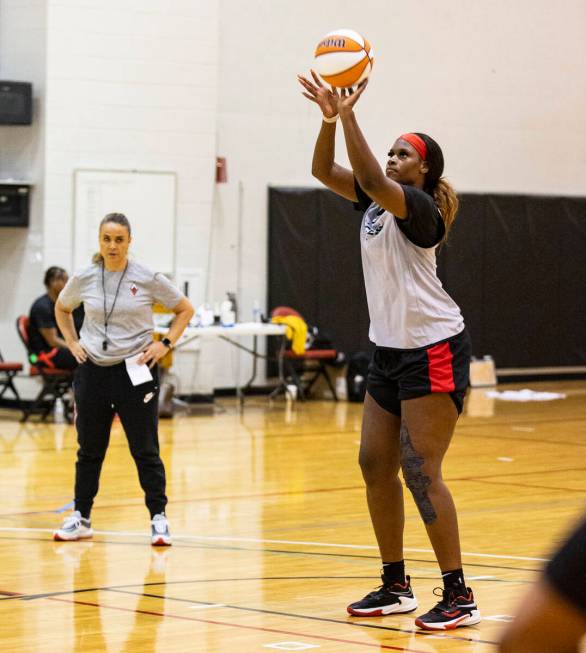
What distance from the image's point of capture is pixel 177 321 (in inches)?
271

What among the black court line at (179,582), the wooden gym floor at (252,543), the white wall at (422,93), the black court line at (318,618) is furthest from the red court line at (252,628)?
the white wall at (422,93)

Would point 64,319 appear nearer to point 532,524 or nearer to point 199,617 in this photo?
point 199,617

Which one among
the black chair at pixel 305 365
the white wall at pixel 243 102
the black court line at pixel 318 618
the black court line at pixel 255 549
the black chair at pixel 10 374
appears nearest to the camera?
the black court line at pixel 318 618

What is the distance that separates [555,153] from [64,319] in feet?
43.9

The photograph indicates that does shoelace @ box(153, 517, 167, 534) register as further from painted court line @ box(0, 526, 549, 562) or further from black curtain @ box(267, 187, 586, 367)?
black curtain @ box(267, 187, 586, 367)

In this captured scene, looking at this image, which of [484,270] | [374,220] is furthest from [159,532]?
[484,270]

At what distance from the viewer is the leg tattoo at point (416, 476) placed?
15.0 ft

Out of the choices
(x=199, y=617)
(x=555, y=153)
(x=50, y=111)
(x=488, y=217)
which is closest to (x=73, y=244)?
(x=50, y=111)

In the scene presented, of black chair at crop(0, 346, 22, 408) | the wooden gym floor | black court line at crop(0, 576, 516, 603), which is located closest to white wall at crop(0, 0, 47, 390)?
black chair at crop(0, 346, 22, 408)

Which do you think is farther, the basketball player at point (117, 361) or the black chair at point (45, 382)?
the black chair at point (45, 382)

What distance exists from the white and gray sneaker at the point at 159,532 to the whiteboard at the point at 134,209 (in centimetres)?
796

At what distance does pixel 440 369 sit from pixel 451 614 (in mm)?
904

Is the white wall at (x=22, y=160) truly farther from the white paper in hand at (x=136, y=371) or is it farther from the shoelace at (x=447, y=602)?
the shoelace at (x=447, y=602)

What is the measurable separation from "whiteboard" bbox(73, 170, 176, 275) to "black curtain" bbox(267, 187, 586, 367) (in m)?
2.19
